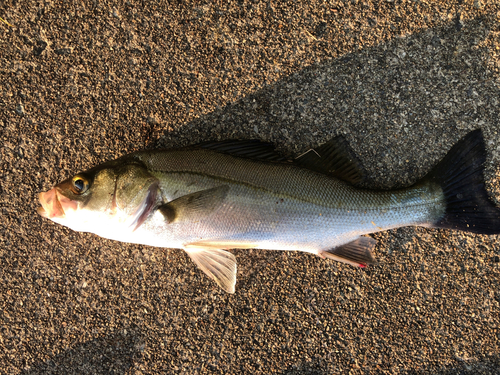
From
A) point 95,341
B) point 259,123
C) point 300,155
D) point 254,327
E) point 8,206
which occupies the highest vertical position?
point 259,123

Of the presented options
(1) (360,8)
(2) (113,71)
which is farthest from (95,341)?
(1) (360,8)

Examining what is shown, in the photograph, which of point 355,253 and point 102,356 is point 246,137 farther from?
point 102,356

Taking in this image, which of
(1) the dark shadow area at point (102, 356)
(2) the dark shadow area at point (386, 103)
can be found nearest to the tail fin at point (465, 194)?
(2) the dark shadow area at point (386, 103)

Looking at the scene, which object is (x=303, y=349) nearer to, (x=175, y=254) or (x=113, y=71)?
(x=175, y=254)

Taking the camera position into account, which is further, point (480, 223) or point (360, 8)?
point (360, 8)

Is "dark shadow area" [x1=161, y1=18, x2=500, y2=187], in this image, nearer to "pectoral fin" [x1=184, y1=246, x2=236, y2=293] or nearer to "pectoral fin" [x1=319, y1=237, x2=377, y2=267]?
"pectoral fin" [x1=319, y1=237, x2=377, y2=267]

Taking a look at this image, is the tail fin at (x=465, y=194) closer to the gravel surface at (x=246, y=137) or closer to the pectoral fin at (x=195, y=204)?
the gravel surface at (x=246, y=137)
